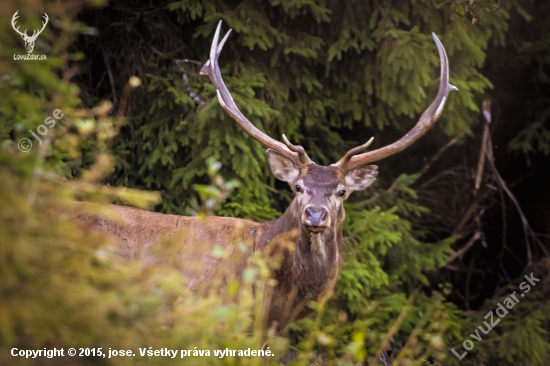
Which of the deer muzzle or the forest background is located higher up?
the forest background

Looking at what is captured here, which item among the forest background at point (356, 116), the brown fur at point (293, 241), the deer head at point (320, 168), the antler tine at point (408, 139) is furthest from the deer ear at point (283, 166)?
the forest background at point (356, 116)

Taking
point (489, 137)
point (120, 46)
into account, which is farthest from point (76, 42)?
point (489, 137)

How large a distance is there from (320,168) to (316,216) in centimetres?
64

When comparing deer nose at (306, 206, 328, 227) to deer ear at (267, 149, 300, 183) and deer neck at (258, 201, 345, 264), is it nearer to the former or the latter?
deer neck at (258, 201, 345, 264)

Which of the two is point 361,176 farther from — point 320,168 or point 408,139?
point 320,168

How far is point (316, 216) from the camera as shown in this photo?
4.63 metres

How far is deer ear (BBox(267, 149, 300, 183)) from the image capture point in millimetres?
5438

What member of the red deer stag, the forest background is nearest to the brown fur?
the red deer stag

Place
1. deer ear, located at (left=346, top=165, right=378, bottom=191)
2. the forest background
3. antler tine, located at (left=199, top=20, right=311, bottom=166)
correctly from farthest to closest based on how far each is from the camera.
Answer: the forest background < deer ear, located at (left=346, top=165, right=378, bottom=191) < antler tine, located at (left=199, top=20, right=311, bottom=166)

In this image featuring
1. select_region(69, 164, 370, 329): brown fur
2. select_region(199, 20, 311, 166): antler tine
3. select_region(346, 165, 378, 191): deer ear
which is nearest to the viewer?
select_region(69, 164, 370, 329): brown fur

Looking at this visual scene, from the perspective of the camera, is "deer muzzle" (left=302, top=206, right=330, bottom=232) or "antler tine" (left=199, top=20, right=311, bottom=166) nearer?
"deer muzzle" (left=302, top=206, right=330, bottom=232)

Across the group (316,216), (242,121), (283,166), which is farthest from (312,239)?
(242,121)

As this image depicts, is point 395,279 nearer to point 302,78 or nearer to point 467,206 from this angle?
point 467,206

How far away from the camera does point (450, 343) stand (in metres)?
7.32
